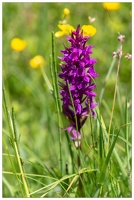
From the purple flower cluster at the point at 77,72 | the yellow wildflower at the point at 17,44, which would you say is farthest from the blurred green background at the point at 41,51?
the purple flower cluster at the point at 77,72

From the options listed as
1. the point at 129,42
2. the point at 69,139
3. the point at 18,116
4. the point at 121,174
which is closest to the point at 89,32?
the point at 69,139

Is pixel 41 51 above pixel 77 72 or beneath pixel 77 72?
above

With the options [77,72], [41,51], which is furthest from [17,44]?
[77,72]

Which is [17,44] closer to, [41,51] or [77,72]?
[41,51]

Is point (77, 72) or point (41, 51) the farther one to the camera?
point (41, 51)

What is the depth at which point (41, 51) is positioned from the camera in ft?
11.1

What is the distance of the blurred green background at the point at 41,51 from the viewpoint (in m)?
2.80

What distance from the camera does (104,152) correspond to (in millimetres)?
1435

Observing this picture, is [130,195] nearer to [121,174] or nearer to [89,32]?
[121,174]

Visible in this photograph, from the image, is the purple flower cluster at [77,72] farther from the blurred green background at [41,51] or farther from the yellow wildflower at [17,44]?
the yellow wildflower at [17,44]

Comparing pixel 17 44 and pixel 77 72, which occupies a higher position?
pixel 17 44

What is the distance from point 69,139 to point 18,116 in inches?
55.1

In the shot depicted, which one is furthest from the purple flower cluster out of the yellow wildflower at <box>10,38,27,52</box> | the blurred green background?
the yellow wildflower at <box>10,38,27,52</box>

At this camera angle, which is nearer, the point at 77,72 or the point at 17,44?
the point at 77,72
